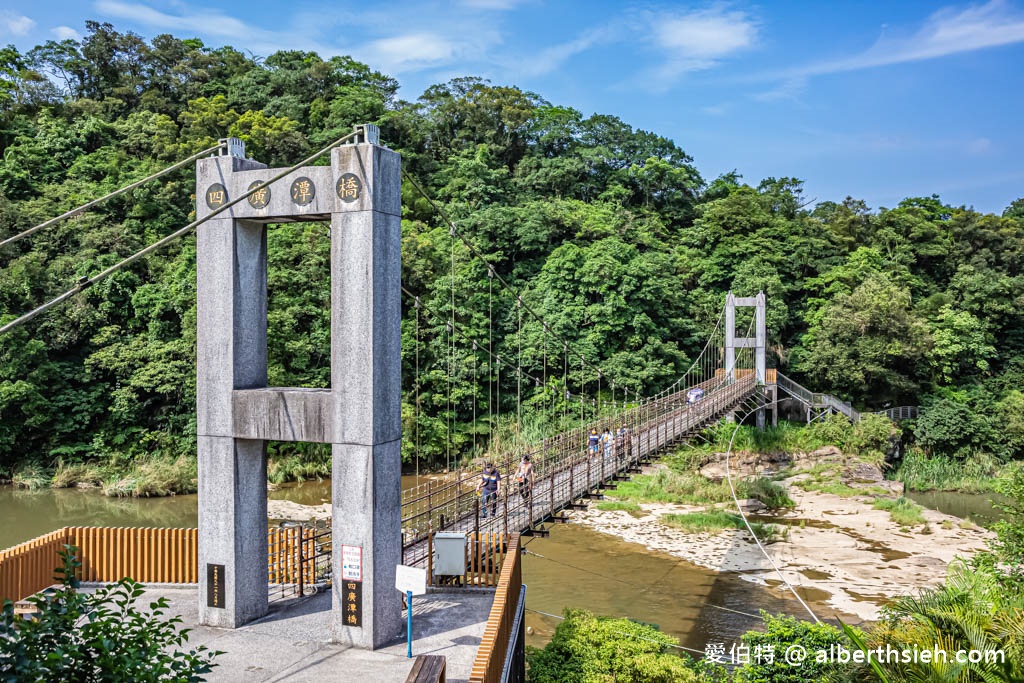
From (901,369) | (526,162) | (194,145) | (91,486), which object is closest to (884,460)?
(901,369)

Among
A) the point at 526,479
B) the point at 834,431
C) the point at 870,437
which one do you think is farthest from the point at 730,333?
the point at 526,479

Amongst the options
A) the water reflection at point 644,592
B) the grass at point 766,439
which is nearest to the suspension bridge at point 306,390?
the water reflection at point 644,592

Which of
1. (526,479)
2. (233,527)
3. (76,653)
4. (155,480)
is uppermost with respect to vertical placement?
(76,653)

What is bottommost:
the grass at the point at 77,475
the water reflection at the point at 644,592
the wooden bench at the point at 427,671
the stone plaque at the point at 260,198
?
the water reflection at the point at 644,592

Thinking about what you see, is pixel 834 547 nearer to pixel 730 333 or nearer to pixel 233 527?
pixel 730 333

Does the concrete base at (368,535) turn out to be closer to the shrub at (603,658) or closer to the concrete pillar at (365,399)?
the concrete pillar at (365,399)

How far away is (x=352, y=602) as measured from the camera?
6.51 m

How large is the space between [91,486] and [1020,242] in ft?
110

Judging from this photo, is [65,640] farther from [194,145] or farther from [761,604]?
[194,145]

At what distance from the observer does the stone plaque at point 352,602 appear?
6496mm

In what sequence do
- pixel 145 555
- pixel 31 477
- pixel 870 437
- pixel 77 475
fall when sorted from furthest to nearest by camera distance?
pixel 870 437 < pixel 77 475 < pixel 31 477 < pixel 145 555

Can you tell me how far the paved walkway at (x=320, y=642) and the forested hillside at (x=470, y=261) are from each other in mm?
11988

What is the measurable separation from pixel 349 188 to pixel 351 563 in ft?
11.1

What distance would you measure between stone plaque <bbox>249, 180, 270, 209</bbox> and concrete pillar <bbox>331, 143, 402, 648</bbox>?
2.63 feet
